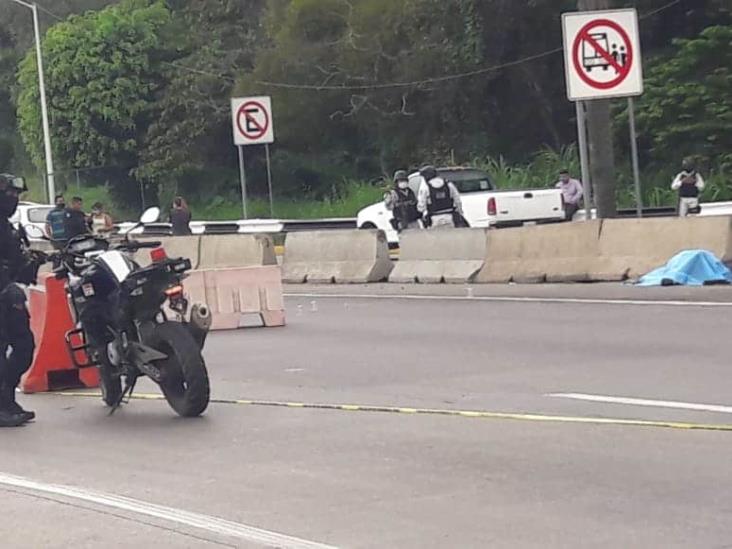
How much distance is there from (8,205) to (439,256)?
1226 centimetres

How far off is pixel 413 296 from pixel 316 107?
1038 inches

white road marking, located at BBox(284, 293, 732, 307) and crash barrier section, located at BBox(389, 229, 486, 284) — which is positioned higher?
crash barrier section, located at BBox(389, 229, 486, 284)

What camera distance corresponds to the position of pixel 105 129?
2184 inches

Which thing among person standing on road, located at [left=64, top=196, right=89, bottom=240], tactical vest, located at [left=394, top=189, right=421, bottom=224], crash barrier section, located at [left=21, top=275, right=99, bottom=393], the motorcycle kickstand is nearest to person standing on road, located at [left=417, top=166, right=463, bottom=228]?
tactical vest, located at [left=394, top=189, right=421, bottom=224]

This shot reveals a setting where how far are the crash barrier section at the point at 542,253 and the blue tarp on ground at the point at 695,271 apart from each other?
162 centimetres

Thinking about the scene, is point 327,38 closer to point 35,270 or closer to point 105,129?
point 105,129

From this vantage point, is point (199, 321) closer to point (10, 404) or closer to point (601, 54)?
point (10, 404)

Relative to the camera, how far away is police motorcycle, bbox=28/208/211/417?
10867mm

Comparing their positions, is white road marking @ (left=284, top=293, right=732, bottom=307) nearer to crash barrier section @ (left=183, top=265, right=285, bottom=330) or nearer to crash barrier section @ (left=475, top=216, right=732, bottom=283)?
crash barrier section @ (left=475, top=216, right=732, bottom=283)

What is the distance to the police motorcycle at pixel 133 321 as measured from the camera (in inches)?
428

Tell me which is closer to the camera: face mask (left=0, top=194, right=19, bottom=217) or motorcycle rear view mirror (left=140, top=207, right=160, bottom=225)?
face mask (left=0, top=194, right=19, bottom=217)

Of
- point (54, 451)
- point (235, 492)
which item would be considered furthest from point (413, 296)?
point (235, 492)

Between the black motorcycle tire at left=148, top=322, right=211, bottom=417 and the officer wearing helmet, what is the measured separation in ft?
3.33

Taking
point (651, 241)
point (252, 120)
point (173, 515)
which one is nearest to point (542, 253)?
point (651, 241)
